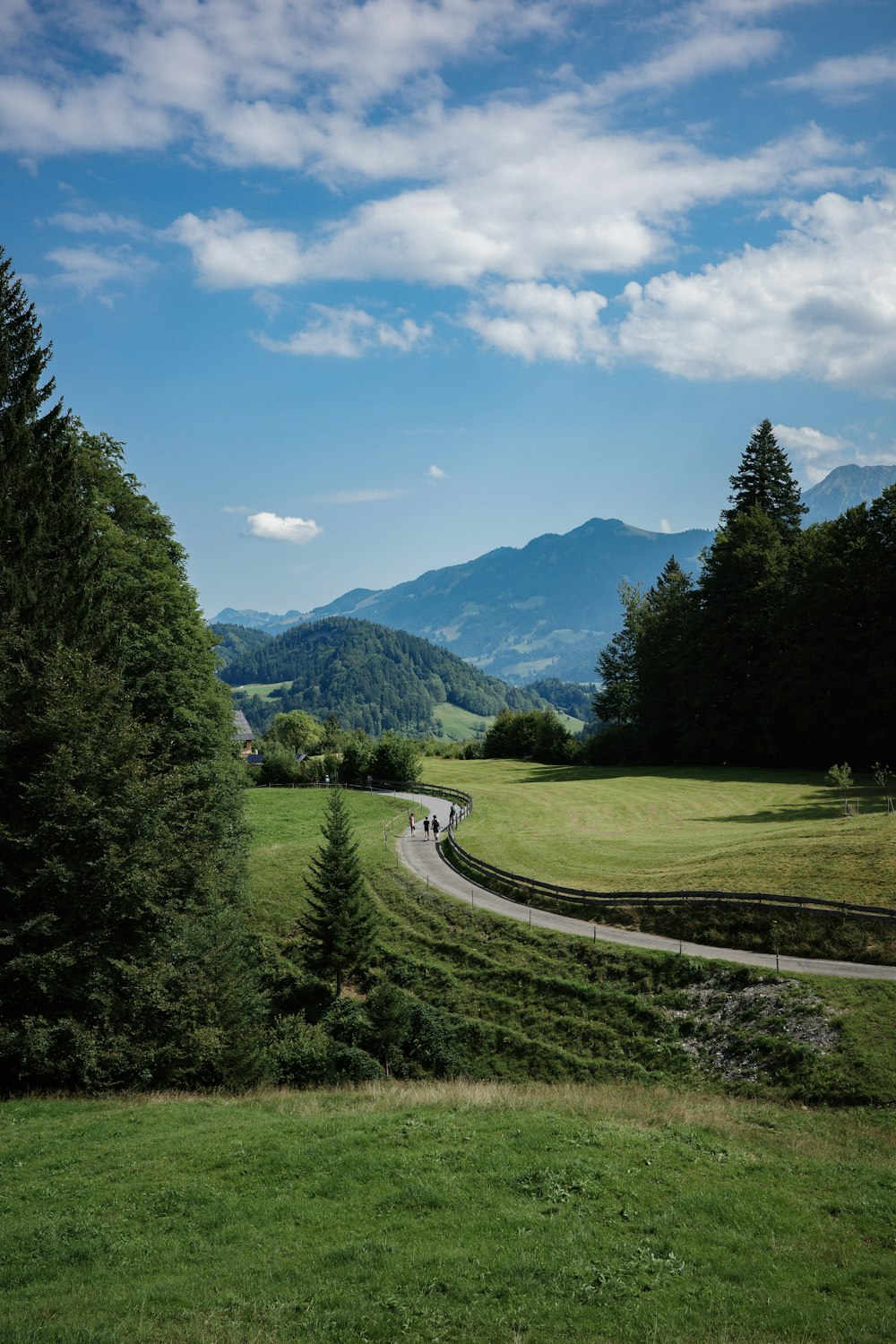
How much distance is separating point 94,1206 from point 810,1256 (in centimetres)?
1011

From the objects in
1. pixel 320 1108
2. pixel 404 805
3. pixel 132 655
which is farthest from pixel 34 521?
pixel 404 805

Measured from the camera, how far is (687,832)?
45.8 meters

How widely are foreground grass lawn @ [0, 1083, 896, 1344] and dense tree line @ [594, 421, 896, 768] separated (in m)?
52.3

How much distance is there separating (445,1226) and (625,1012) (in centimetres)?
1744

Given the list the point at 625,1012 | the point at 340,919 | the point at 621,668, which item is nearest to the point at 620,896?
the point at 625,1012

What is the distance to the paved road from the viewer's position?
26.2 m

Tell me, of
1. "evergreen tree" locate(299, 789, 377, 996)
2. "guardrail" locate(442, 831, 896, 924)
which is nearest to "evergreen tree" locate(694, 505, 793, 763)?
"guardrail" locate(442, 831, 896, 924)

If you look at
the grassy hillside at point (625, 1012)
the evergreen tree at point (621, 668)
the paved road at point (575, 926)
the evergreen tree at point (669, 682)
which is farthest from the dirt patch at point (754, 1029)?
the evergreen tree at point (621, 668)

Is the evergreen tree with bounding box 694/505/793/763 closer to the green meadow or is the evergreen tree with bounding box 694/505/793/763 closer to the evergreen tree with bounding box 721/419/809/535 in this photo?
the evergreen tree with bounding box 721/419/809/535

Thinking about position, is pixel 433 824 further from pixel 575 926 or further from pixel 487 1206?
pixel 487 1206

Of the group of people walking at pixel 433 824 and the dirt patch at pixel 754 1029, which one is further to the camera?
the group of people walking at pixel 433 824

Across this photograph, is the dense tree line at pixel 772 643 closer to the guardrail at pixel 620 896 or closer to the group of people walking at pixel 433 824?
the group of people walking at pixel 433 824

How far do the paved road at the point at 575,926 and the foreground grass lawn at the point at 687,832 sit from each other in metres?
2.33

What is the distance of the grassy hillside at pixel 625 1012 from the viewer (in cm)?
2212
